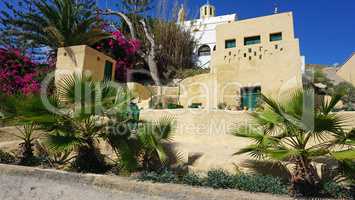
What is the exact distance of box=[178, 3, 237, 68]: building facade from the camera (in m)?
23.5

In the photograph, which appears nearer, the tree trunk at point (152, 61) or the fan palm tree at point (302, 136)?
the fan palm tree at point (302, 136)

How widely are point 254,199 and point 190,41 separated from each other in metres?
19.6

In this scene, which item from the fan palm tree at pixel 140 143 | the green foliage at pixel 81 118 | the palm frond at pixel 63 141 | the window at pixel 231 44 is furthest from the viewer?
the window at pixel 231 44

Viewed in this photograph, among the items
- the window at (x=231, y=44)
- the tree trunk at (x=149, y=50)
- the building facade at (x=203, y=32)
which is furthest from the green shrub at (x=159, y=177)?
the building facade at (x=203, y=32)

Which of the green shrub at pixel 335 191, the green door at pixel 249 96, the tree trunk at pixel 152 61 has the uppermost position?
the tree trunk at pixel 152 61

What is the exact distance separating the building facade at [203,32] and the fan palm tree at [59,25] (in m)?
8.99

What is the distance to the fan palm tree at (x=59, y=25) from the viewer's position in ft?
47.9

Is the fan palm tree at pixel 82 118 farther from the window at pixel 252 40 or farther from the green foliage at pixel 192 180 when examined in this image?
the window at pixel 252 40

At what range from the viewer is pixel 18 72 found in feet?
A: 50.5

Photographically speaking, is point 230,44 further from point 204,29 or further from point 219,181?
point 219,181

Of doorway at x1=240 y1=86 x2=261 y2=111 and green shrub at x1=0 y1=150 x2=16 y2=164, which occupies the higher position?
→ doorway at x1=240 y1=86 x2=261 y2=111

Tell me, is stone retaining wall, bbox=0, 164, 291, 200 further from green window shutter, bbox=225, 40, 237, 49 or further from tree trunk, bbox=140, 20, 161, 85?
tree trunk, bbox=140, 20, 161, 85

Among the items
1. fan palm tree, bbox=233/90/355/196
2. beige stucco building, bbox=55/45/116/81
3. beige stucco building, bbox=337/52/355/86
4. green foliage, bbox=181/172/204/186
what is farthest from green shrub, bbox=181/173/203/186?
beige stucco building, bbox=337/52/355/86

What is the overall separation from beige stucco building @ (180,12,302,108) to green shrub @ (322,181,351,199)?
28.7 feet
